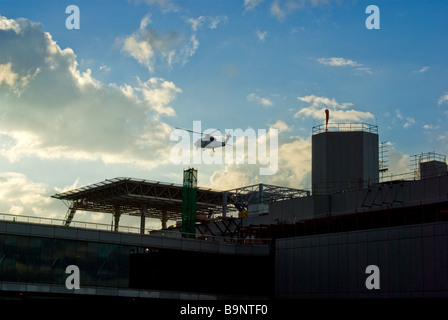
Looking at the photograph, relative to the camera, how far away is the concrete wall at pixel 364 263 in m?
49.2

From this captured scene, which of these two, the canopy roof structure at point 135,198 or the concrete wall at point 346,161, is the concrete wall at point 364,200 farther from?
the canopy roof structure at point 135,198

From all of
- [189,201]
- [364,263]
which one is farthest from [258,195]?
[364,263]

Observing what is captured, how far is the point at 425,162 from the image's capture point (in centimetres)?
8375

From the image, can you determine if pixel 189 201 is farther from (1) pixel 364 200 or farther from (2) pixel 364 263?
(2) pixel 364 263

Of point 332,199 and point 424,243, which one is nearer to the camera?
point 424,243

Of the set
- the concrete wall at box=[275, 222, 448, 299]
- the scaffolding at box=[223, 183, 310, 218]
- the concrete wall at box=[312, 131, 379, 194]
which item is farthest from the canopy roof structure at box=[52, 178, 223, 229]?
the concrete wall at box=[275, 222, 448, 299]

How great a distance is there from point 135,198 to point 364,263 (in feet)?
250

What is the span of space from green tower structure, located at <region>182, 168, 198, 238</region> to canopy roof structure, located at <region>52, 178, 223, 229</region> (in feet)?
37.9

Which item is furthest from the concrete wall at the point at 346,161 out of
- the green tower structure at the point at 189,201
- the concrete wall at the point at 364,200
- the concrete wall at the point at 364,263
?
the green tower structure at the point at 189,201

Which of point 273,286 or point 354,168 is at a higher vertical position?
point 354,168
